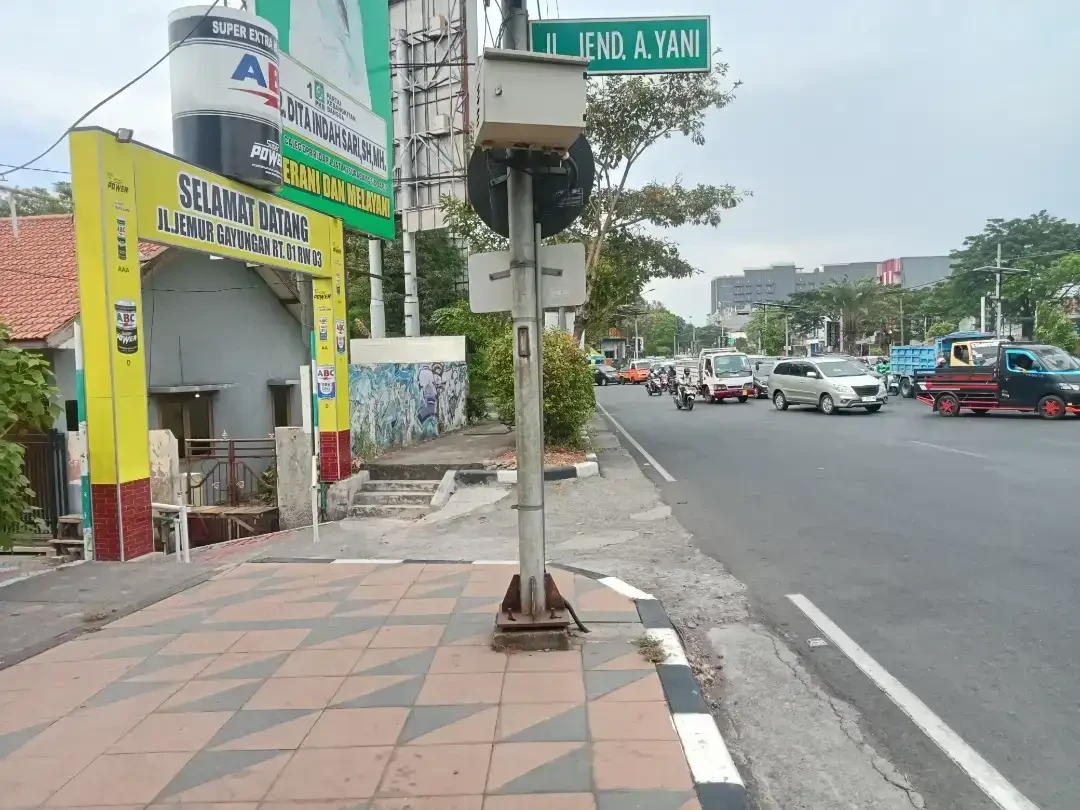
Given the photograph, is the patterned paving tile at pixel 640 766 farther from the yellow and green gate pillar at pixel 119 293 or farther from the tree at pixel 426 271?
Result: the tree at pixel 426 271

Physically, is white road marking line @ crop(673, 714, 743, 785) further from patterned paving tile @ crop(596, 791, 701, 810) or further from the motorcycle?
the motorcycle

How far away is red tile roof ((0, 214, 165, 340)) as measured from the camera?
11.7 meters

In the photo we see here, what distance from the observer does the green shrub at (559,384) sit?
14.5 meters

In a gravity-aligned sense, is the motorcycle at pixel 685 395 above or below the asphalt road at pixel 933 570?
above

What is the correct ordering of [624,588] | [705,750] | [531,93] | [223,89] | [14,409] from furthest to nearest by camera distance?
[223,89]
[14,409]
[624,588]
[531,93]
[705,750]

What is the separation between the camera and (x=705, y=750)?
356 cm

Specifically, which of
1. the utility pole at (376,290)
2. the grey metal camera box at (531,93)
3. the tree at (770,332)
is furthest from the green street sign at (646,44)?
the tree at (770,332)

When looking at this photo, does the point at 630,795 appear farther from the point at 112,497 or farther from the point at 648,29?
the point at 112,497

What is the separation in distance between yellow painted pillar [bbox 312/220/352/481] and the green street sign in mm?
8153

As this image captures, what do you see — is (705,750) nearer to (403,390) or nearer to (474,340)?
(403,390)

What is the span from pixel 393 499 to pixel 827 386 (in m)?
16.8

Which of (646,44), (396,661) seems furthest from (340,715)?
(646,44)

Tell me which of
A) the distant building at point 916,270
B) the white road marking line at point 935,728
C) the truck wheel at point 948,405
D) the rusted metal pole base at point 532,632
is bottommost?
the white road marking line at point 935,728

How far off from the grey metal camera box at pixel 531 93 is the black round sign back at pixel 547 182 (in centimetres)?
38
